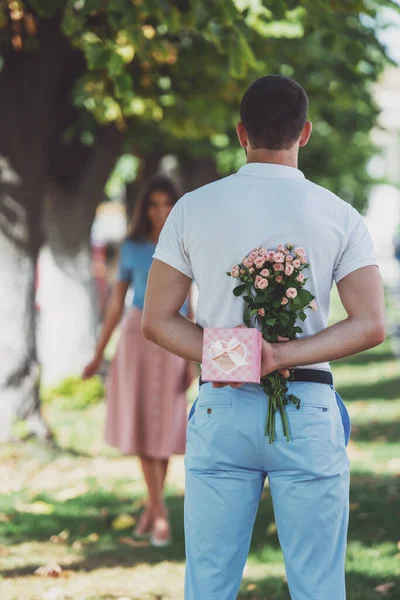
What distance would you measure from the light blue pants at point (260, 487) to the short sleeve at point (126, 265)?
3.12 m

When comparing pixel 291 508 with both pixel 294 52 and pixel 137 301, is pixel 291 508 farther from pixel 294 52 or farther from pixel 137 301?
pixel 294 52

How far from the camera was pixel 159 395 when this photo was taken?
245 inches

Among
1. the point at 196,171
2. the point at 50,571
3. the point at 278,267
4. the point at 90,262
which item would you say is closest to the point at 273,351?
the point at 278,267

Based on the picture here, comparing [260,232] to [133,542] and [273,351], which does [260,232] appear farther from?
[133,542]

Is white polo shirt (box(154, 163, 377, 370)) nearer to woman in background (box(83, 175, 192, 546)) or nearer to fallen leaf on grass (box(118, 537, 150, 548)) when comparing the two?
woman in background (box(83, 175, 192, 546))

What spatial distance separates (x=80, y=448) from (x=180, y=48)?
361cm

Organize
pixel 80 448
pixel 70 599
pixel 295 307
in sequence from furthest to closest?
pixel 80 448 → pixel 70 599 → pixel 295 307

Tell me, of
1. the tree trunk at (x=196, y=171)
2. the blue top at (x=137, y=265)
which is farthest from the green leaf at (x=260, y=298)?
the tree trunk at (x=196, y=171)

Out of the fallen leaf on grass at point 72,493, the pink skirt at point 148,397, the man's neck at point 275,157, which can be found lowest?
the fallen leaf on grass at point 72,493

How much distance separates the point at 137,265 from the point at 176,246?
9.90 feet

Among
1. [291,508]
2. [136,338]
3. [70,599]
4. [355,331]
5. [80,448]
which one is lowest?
[80,448]

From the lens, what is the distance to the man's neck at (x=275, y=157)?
10.0 feet

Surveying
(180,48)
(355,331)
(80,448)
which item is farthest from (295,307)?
(80,448)

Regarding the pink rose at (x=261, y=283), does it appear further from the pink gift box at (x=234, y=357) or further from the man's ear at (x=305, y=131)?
the man's ear at (x=305, y=131)
